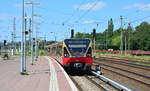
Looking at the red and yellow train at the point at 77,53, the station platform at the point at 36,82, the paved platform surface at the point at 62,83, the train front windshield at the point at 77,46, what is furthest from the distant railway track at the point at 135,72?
the station platform at the point at 36,82

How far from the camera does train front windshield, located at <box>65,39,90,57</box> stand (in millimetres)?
28391

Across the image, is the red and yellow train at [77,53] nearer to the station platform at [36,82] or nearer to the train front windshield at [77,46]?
the train front windshield at [77,46]

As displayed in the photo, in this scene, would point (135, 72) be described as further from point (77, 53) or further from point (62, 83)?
point (62, 83)

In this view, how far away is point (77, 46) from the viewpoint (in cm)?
2856

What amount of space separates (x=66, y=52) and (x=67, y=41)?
0.85 metres

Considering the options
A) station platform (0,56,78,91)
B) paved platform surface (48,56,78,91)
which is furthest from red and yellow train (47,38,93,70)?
paved platform surface (48,56,78,91)

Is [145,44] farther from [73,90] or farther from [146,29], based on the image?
[73,90]

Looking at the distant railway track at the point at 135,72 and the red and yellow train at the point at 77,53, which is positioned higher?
the red and yellow train at the point at 77,53

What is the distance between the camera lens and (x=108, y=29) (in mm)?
161250

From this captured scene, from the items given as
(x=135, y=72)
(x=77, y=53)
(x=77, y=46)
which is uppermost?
(x=77, y=46)

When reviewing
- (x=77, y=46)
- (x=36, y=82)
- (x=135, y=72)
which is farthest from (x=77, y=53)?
(x=36, y=82)

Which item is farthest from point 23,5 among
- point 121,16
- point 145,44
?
point 145,44

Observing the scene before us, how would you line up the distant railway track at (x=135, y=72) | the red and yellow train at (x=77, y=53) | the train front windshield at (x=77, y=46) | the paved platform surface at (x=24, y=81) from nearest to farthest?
the paved platform surface at (x=24, y=81), the distant railway track at (x=135, y=72), the red and yellow train at (x=77, y=53), the train front windshield at (x=77, y=46)

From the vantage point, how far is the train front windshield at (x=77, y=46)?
28391mm
